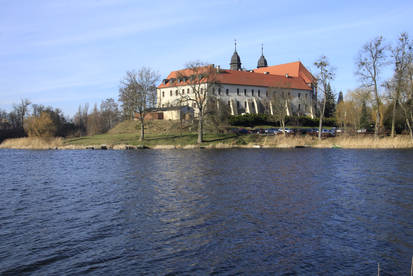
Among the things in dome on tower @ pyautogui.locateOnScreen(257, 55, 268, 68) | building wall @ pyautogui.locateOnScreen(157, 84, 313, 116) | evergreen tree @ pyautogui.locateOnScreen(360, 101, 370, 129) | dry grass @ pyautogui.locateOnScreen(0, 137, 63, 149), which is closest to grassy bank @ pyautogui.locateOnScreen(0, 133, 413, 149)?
dry grass @ pyautogui.locateOnScreen(0, 137, 63, 149)

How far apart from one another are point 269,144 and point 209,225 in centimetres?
4302

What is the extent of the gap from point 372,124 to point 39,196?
7242cm

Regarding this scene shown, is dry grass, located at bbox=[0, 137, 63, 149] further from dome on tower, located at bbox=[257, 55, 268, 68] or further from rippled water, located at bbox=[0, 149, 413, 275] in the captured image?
dome on tower, located at bbox=[257, 55, 268, 68]

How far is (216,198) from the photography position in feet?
58.0

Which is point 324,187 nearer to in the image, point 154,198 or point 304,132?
point 154,198

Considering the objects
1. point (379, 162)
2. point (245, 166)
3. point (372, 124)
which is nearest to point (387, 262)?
point (245, 166)

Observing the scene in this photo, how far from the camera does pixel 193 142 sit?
2244 inches

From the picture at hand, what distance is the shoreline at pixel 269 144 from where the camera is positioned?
155ft

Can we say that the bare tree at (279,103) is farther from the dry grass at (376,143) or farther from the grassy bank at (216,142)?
the dry grass at (376,143)

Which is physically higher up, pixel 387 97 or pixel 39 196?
pixel 387 97

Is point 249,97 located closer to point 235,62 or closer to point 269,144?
point 235,62

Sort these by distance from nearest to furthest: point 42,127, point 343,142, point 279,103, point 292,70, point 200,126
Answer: point 343,142
point 200,126
point 42,127
point 279,103
point 292,70

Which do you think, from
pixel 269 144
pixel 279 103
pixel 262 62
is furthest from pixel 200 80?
pixel 262 62

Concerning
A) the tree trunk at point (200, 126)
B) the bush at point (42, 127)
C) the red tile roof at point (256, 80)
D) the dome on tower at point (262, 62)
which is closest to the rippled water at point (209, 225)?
the tree trunk at point (200, 126)
